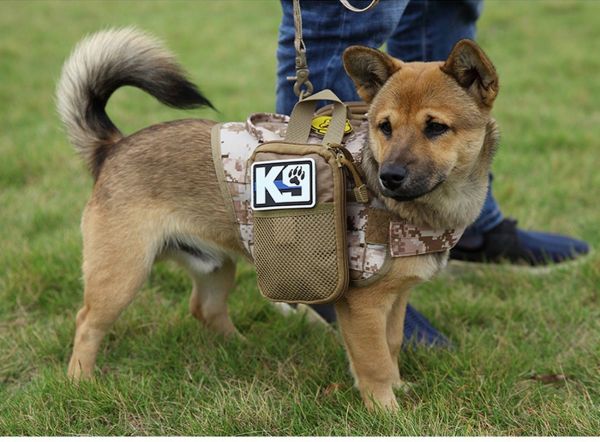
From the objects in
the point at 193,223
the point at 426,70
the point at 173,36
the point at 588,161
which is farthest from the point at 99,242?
the point at 173,36

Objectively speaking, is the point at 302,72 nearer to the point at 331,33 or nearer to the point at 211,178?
the point at 331,33

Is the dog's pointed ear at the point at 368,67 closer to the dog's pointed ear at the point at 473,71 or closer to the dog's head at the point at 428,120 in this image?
the dog's head at the point at 428,120

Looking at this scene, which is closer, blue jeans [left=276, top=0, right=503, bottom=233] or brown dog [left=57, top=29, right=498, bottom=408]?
brown dog [left=57, top=29, right=498, bottom=408]

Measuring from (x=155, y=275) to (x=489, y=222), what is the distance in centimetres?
175

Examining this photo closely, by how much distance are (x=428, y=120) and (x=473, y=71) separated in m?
0.22

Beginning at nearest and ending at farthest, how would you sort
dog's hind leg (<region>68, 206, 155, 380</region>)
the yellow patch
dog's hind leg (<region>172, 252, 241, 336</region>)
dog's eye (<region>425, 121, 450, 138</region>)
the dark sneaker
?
dog's eye (<region>425, 121, 450, 138</region>), the yellow patch, dog's hind leg (<region>68, 206, 155, 380</region>), dog's hind leg (<region>172, 252, 241, 336</region>), the dark sneaker

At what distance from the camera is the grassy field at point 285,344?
7.91ft

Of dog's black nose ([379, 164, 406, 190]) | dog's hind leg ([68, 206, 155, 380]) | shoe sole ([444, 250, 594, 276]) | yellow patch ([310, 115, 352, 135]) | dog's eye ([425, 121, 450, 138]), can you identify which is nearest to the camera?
dog's black nose ([379, 164, 406, 190])

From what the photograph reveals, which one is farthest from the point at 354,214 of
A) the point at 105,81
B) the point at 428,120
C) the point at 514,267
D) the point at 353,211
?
the point at 514,267

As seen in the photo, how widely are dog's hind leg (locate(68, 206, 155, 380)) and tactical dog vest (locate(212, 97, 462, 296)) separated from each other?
38 cm

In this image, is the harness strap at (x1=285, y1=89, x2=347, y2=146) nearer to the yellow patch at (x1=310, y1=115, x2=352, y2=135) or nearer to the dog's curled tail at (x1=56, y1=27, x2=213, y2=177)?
the yellow patch at (x1=310, y1=115, x2=352, y2=135)

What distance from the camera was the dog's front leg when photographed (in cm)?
239

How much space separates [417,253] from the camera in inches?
92.1

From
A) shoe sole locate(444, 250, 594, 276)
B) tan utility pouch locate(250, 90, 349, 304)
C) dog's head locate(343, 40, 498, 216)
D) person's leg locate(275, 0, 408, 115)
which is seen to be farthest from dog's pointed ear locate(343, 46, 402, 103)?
shoe sole locate(444, 250, 594, 276)
